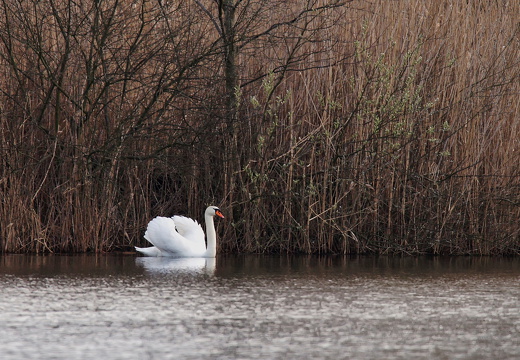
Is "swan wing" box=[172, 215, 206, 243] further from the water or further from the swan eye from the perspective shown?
the water

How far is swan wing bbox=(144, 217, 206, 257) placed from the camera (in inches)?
396

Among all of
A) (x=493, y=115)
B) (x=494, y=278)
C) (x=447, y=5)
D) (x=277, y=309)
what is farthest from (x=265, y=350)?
(x=447, y=5)

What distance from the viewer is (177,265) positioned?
31.2 ft

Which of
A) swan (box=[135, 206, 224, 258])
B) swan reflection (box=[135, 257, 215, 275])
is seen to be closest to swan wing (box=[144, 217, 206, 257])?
swan (box=[135, 206, 224, 258])

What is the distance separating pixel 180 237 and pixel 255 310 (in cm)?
413

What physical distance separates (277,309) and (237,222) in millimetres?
4480

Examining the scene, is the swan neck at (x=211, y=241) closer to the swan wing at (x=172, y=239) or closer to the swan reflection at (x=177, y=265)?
the swan reflection at (x=177, y=265)

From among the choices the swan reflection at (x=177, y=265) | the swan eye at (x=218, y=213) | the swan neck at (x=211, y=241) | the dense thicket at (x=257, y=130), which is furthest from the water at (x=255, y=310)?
the dense thicket at (x=257, y=130)

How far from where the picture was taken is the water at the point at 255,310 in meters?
5.05

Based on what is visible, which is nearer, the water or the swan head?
the water

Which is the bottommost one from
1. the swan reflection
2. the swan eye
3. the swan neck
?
the swan reflection

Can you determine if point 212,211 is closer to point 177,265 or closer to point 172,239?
point 172,239

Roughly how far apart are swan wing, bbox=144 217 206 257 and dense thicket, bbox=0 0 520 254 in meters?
0.51

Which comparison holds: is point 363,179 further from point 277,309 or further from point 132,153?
point 277,309
